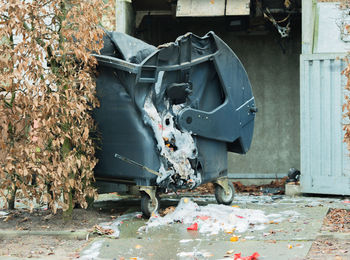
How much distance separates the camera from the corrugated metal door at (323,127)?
860 cm

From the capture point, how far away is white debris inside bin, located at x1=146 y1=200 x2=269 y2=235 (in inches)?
247

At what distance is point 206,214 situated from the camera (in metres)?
6.75

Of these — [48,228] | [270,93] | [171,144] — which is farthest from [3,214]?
[270,93]

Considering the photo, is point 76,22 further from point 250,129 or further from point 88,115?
point 250,129

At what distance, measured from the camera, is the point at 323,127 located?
8.73 m

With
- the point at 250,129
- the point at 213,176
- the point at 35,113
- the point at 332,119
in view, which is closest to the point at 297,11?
the point at 332,119

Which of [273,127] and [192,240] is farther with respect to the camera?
[273,127]

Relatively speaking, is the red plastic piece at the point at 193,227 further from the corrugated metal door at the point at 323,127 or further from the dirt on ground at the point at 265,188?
the dirt on ground at the point at 265,188


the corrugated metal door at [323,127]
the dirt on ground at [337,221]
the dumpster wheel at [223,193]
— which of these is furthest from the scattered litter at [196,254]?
the corrugated metal door at [323,127]

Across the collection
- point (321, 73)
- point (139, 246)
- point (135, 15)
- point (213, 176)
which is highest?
point (135, 15)

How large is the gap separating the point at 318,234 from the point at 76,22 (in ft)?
10.9

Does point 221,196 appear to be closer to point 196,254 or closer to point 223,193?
point 223,193

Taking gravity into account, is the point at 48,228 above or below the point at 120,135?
below

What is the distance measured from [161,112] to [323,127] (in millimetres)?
3003
